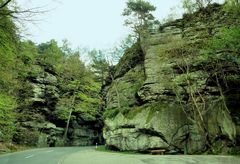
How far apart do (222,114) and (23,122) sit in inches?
1065

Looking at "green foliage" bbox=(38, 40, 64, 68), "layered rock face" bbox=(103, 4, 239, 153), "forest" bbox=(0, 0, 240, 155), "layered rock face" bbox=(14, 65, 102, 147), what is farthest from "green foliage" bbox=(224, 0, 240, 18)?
"green foliage" bbox=(38, 40, 64, 68)

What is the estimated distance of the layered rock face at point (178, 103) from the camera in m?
24.5

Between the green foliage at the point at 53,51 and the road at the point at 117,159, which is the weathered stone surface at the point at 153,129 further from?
the green foliage at the point at 53,51

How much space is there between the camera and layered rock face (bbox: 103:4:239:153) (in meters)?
24.5

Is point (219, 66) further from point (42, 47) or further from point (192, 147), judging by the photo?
point (42, 47)

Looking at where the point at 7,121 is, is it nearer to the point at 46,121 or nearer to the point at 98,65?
the point at 46,121

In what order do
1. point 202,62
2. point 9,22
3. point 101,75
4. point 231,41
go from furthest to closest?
point 101,75 < point 202,62 < point 231,41 < point 9,22

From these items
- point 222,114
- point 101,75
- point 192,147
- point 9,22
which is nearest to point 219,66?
point 222,114

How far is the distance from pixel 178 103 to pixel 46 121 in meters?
23.9

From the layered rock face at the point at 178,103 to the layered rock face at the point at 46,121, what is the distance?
13262 millimetres

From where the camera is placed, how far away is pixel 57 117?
4641 centimetres

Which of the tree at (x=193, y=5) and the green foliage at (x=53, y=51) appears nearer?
the tree at (x=193, y=5)

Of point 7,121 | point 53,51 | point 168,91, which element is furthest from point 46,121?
point 53,51

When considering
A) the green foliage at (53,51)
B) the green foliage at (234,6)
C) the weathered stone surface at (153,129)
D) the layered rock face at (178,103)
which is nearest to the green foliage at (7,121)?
the layered rock face at (178,103)
